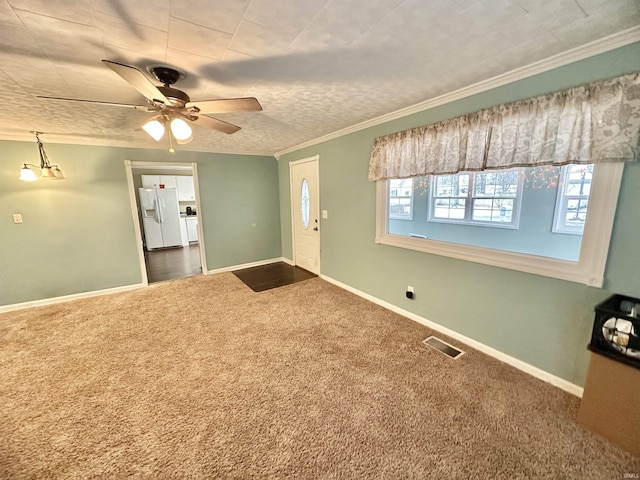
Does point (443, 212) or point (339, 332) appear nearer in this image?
point (339, 332)

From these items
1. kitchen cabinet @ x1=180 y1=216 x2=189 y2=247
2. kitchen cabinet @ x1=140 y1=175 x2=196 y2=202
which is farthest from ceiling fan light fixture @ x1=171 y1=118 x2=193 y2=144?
kitchen cabinet @ x1=180 y1=216 x2=189 y2=247

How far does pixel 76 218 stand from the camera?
11.9 ft

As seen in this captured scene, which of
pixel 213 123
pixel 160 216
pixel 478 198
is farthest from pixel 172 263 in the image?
pixel 478 198

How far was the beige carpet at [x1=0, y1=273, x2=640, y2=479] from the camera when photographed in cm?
140

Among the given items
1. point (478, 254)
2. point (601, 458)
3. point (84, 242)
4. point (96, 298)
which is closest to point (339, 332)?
point (478, 254)

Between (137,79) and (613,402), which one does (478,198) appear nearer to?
(613,402)

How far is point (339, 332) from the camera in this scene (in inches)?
106

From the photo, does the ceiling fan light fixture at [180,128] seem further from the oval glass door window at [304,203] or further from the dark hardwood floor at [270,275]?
the oval glass door window at [304,203]

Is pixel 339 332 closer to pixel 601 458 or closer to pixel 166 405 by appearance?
pixel 166 405

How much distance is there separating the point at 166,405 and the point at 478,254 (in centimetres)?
280

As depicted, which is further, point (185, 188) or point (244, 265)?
point (185, 188)

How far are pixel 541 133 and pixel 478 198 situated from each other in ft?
5.93

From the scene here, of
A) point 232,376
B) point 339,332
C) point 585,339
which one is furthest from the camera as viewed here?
point 339,332

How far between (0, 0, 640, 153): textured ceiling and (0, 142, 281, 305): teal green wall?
4.34ft
